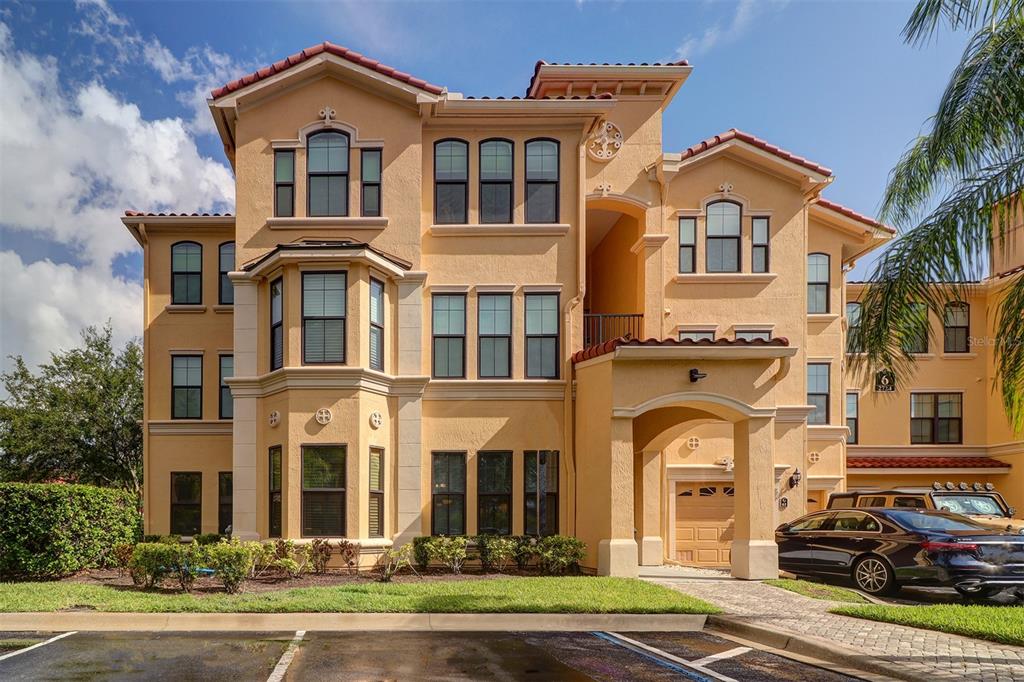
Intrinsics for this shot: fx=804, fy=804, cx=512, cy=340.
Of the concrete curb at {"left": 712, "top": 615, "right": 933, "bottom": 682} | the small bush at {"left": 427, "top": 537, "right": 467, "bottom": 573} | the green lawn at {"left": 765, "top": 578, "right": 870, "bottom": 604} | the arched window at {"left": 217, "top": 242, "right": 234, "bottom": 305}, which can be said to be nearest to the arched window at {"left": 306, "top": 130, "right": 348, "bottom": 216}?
the arched window at {"left": 217, "top": 242, "right": 234, "bottom": 305}

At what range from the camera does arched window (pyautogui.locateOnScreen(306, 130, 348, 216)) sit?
18.3 meters

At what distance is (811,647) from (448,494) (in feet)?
31.4

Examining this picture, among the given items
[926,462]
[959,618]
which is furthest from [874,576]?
[926,462]

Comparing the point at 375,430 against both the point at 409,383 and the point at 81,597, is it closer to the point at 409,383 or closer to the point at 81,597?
the point at 409,383

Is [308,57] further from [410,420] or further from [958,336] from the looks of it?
[958,336]

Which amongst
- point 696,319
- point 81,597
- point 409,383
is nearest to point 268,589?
point 81,597

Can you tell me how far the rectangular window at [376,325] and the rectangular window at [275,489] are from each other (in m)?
2.74

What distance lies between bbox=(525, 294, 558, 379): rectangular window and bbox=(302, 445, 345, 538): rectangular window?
15.8 feet

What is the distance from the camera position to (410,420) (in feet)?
58.6

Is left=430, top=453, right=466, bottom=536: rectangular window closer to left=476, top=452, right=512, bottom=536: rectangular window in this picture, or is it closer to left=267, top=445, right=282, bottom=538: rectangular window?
left=476, top=452, right=512, bottom=536: rectangular window

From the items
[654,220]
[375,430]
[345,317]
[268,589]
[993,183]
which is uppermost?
[654,220]

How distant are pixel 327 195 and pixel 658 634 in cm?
1192

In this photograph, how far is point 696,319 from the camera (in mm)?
20969

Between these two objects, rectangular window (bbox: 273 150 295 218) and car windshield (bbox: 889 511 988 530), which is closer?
car windshield (bbox: 889 511 988 530)
